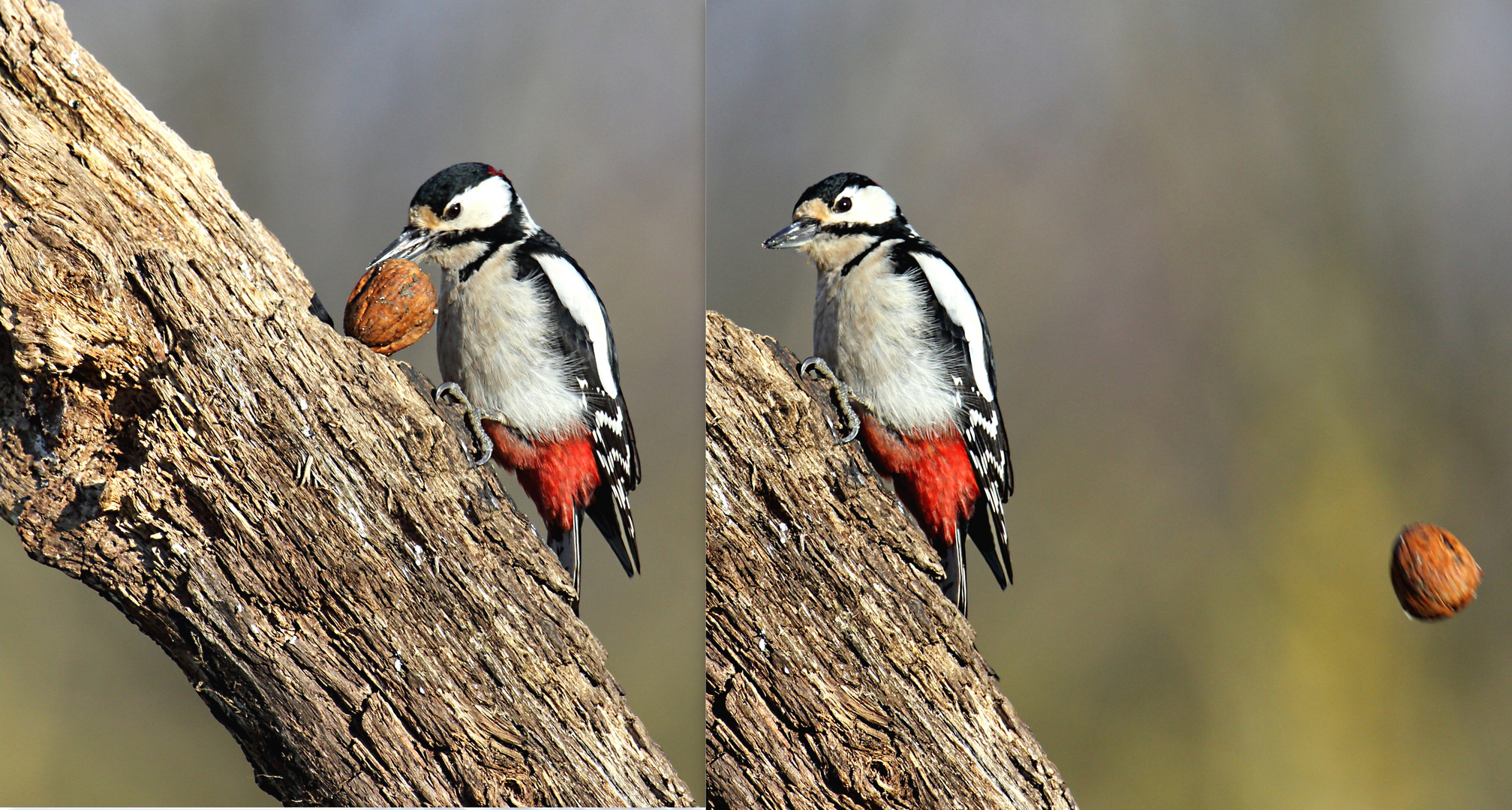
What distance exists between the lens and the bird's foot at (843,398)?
1.92m

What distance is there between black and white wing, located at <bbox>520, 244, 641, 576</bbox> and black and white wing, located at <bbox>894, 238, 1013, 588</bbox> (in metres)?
0.68

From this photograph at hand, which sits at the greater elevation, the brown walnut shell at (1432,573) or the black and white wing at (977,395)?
the black and white wing at (977,395)

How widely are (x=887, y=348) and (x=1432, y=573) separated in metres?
0.95

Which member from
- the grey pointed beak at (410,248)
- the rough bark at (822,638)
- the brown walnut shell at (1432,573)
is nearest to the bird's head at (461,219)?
the grey pointed beak at (410,248)

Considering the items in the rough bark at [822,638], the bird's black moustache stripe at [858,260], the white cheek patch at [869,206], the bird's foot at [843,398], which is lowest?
the rough bark at [822,638]

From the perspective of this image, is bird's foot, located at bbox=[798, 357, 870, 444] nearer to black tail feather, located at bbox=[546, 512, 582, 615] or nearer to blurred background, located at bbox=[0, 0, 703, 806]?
blurred background, located at bbox=[0, 0, 703, 806]

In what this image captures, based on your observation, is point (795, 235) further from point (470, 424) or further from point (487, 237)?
point (470, 424)

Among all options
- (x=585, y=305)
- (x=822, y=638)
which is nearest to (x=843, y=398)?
(x=822, y=638)

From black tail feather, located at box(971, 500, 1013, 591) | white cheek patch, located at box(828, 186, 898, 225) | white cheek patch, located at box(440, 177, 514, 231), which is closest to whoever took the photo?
black tail feather, located at box(971, 500, 1013, 591)

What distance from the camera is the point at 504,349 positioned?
6.42ft

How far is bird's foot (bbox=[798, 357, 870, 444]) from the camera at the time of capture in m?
1.92

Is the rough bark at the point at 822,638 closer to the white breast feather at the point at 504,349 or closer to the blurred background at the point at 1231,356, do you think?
the blurred background at the point at 1231,356

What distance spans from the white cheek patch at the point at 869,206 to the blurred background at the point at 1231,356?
32mm

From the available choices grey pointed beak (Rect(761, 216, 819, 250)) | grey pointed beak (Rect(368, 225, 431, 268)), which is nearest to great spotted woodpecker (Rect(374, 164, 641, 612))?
grey pointed beak (Rect(368, 225, 431, 268))
